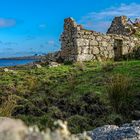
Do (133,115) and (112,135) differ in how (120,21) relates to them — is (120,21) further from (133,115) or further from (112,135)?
(112,135)

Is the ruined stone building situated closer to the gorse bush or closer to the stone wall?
the stone wall

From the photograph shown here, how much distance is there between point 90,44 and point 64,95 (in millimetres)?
10865

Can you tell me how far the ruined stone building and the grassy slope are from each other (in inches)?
128

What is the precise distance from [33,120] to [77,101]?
232cm

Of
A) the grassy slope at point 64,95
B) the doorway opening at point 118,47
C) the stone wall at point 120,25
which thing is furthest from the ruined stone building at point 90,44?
the grassy slope at point 64,95

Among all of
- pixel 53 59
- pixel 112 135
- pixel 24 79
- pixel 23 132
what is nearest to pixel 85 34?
pixel 53 59

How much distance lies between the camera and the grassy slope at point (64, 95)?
1327 cm

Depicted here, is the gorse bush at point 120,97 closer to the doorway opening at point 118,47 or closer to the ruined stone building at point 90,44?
the ruined stone building at point 90,44

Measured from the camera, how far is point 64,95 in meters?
16.7

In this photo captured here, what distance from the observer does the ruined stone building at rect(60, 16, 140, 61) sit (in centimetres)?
2686

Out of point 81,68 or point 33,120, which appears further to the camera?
point 81,68

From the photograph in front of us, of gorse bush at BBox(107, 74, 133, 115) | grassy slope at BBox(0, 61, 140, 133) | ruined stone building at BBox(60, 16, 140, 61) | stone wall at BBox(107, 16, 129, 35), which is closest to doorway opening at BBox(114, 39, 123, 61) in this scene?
ruined stone building at BBox(60, 16, 140, 61)

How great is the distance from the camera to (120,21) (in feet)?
106

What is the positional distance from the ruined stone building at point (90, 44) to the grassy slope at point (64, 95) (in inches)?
128
